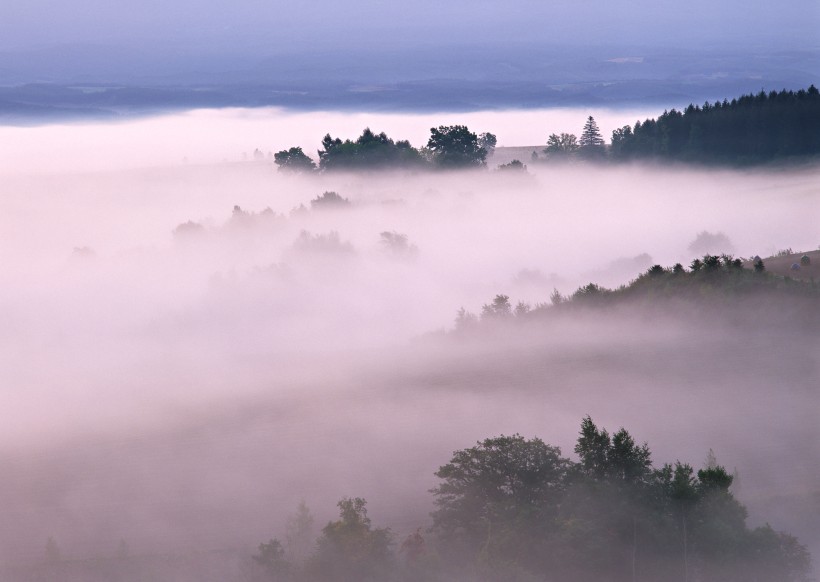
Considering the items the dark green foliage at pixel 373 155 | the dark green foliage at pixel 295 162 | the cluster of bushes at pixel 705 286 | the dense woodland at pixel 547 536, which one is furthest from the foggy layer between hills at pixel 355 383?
the dark green foliage at pixel 295 162

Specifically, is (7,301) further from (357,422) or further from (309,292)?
(357,422)

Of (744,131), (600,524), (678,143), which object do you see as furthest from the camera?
(678,143)

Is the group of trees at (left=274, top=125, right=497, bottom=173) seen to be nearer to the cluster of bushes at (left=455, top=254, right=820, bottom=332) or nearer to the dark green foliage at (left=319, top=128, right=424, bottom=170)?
the dark green foliage at (left=319, top=128, right=424, bottom=170)

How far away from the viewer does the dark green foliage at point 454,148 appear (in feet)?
577

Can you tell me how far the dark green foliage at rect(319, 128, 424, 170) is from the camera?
177m

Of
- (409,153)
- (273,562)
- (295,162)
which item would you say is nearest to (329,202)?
(409,153)

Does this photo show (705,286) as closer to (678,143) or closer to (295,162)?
(678,143)

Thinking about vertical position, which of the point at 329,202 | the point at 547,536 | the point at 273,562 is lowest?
the point at 329,202

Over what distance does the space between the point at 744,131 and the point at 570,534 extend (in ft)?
411

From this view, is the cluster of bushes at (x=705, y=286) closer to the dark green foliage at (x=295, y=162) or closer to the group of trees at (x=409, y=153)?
the group of trees at (x=409, y=153)

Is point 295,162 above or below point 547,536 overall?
above

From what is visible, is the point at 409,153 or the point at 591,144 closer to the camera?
the point at 409,153

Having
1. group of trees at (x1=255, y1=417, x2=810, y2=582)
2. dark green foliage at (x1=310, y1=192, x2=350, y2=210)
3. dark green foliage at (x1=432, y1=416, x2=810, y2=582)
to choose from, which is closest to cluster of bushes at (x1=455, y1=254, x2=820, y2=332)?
dark green foliage at (x1=432, y1=416, x2=810, y2=582)

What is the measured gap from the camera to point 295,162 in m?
192
